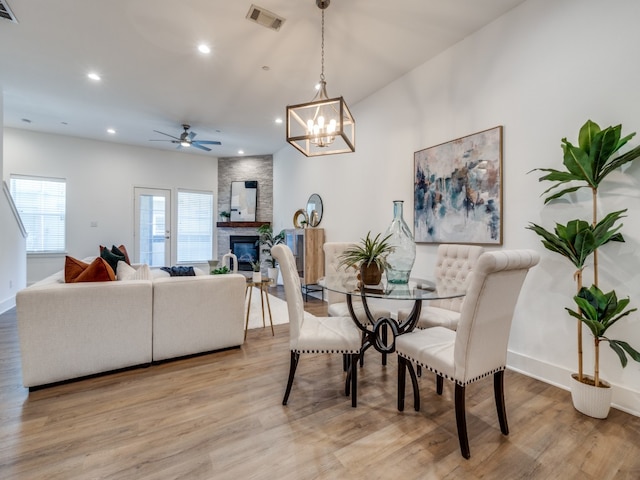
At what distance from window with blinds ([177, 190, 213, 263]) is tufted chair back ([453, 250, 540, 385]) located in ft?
23.4

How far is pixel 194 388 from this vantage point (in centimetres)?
220

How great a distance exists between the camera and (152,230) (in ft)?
23.0

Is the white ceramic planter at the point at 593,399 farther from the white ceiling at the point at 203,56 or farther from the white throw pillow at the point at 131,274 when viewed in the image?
the white throw pillow at the point at 131,274

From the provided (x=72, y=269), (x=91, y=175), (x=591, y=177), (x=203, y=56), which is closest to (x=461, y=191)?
(x=591, y=177)

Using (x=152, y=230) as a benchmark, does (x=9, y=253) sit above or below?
below

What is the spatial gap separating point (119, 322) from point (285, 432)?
1.66m

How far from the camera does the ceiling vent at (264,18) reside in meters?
2.56

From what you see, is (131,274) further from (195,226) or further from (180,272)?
(195,226)

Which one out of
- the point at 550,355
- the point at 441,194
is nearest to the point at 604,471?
the point at 550,355

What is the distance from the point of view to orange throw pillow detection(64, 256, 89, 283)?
2416 millimetres

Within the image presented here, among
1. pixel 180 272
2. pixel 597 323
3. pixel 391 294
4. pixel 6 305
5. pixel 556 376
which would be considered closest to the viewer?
pixel 597 323

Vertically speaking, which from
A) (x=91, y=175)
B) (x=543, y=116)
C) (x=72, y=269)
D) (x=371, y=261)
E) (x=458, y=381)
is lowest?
(x=458, y=381)

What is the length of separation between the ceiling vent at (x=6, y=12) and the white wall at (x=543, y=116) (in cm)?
391

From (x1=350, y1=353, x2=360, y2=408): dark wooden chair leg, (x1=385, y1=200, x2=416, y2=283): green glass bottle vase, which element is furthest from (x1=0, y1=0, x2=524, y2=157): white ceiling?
(x1=350, y1=353, x2=360, y2=408): dark wooden chair leg
